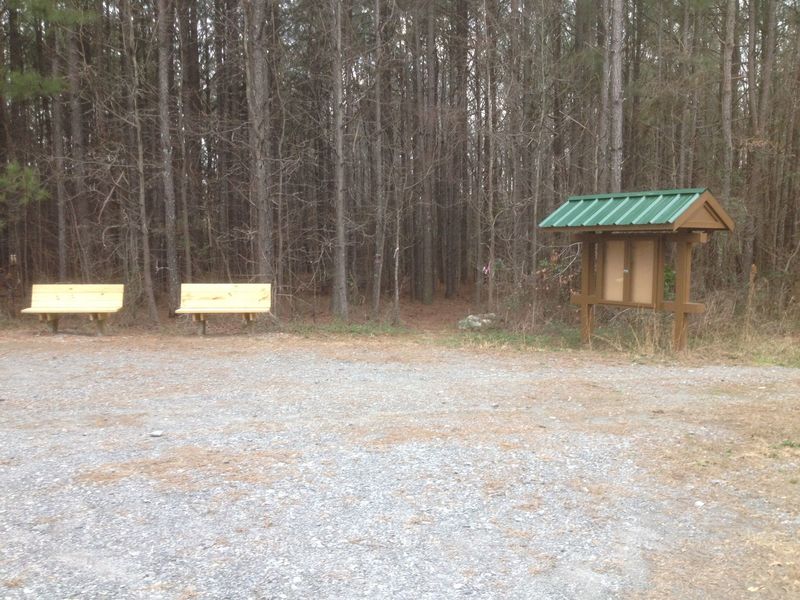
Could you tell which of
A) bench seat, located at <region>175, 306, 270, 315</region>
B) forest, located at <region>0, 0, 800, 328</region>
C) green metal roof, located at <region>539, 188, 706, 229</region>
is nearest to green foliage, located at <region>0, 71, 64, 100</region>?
forest, located at <region>0, 0, 800, 328</region>

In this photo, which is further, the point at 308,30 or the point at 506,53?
the point at 308,30

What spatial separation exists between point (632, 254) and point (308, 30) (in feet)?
42.9

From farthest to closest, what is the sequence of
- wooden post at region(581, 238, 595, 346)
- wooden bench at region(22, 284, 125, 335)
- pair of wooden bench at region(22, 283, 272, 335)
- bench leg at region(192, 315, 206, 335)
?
1. bench leg at region(192, 315, 206, 335)
2. wooden bench at region(22, 284, 125, 335)
3. pair of wooden bench at region(22, 283, 272, 335)
4. wooden post at region(581, 238, 595, 346)

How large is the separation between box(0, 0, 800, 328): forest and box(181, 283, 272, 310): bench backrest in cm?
177

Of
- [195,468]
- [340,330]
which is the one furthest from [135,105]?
[195,468]

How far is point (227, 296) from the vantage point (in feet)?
37.1

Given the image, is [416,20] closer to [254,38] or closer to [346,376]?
[254,38]

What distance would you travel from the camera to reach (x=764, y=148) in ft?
48.0

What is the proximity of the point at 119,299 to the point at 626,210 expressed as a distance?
871 centimetres

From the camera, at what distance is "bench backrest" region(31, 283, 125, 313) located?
11359mm

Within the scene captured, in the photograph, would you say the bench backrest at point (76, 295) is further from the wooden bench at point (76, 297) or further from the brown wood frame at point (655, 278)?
the brown wood frame at point (655, 278)

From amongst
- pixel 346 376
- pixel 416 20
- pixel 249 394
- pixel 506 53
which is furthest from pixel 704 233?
pixel 416 20

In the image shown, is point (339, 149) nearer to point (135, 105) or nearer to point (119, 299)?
point (135, 105)

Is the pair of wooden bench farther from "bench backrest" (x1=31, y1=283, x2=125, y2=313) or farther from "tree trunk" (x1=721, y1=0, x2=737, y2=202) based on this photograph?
"tree trunk" (x1=721, y1=0, x2=737, y2=202)
